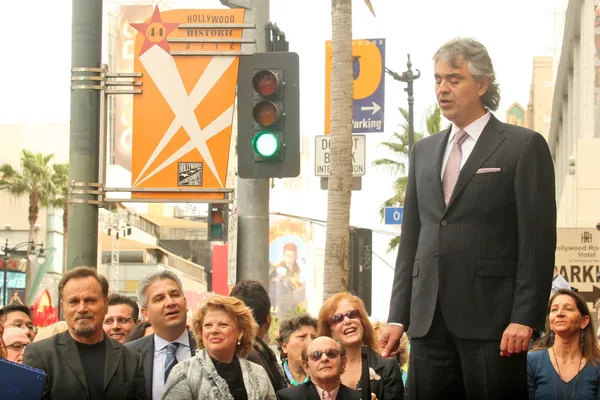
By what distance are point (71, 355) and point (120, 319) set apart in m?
3.10

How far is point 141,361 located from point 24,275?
70721 millimetres

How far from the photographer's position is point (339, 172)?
711 inches

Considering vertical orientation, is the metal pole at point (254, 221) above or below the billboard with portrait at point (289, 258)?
above

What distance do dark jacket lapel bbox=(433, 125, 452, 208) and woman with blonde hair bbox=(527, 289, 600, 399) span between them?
9.26ft

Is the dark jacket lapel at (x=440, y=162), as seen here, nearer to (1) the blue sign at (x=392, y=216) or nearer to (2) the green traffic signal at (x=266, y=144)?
(2) the green traffic signal at (x=266, y=144)

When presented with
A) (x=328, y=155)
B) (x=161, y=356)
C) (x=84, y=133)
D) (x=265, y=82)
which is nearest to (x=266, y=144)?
(x=265, y=82)

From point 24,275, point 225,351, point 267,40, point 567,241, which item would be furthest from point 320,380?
point 24,275

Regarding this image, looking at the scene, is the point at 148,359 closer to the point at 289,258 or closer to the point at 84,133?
the point at 84,133

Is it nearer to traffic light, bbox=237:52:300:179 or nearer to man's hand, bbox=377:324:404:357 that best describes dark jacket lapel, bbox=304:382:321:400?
man's hand, bbox=377:324:404:357

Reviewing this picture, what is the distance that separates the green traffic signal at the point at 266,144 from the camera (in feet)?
39.6

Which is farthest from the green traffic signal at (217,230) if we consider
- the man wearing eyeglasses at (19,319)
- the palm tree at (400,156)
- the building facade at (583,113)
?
the palm tree at (400,156)

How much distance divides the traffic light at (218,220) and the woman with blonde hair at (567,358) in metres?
4.94

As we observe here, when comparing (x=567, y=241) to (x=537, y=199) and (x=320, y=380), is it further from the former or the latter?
(x=537, y=199)

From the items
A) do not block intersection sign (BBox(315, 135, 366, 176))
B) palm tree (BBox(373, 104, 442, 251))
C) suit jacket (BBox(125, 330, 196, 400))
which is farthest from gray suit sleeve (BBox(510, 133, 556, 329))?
palm tree (BBox(373, 104, 442, 251))
